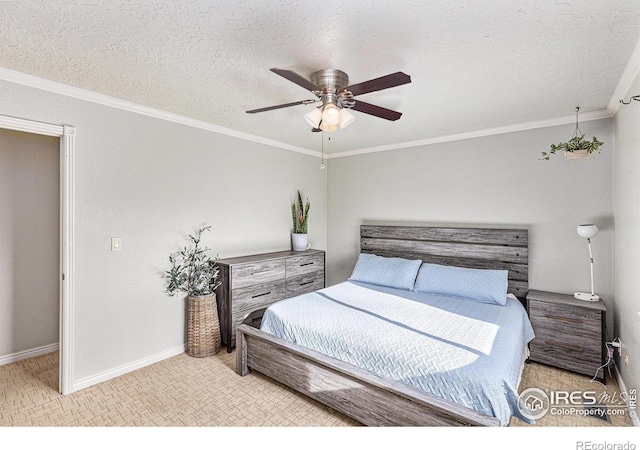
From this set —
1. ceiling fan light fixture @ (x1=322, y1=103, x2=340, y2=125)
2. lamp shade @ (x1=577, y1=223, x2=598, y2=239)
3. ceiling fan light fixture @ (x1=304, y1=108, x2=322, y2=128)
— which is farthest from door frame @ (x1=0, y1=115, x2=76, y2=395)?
lamp shade @ (x1=577, y1=223, x2=598, y2=239)

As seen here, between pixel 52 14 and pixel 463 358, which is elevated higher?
pixel 52 14

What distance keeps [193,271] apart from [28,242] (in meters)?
1.76

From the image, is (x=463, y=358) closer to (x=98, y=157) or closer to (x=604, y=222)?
(x=604, y=222)

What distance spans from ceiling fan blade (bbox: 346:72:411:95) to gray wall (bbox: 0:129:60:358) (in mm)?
3429

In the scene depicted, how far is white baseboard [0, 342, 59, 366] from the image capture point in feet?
10.3

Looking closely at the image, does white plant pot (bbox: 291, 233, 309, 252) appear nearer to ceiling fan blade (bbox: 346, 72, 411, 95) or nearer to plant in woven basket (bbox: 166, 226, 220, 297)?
plant in woven basket (bbox: 166, 226, 220, 297)

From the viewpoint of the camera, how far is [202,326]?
126 inches

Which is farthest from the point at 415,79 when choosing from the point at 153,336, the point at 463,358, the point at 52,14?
the point at 153,336

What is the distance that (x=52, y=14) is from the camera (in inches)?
63.9

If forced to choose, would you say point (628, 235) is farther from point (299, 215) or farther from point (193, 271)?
point (193, 271)

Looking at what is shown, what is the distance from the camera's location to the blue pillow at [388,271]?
359 centimetres

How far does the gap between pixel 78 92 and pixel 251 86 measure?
4.65 feet

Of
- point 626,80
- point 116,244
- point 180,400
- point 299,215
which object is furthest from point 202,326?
point 626,80

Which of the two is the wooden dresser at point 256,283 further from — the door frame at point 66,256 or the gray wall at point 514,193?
the door frame at point 66,256
